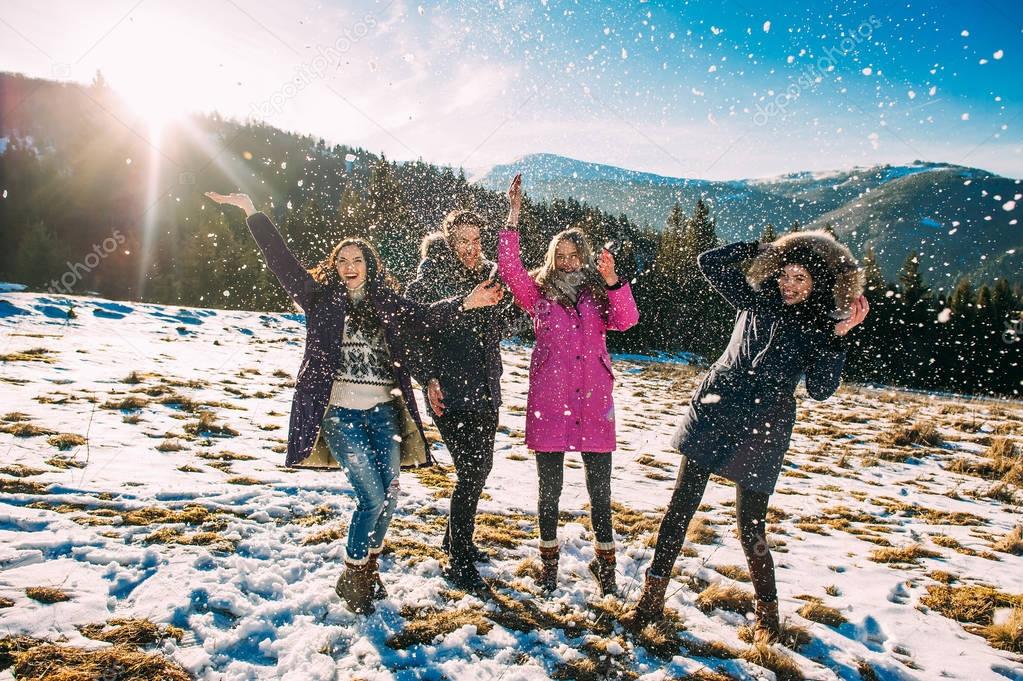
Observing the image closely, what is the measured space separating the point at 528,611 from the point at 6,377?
356 inches

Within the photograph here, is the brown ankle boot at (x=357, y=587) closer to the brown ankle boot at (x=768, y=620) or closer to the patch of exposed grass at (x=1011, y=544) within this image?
the brown ankle boot at (x=768, y=620)

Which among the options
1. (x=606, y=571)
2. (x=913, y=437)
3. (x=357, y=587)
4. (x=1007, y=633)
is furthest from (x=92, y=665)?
(x=913, y=437)

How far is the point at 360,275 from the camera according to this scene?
135 inches

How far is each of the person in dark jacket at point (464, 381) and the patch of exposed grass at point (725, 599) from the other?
1.60 metres

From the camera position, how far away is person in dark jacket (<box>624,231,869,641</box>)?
3021mm

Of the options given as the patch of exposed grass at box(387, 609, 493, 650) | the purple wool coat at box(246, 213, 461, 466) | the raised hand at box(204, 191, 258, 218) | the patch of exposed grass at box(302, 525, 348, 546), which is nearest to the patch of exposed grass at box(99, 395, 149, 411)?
the patch of exposed grass at box(302, 525, 348, 546)

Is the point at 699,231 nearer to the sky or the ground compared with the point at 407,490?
nearer to the sky

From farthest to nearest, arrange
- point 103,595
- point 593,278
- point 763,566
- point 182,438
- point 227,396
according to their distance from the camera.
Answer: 1. point 227,396
2. point 182,438
3. point 593,278
4. point 763,566
5. point 103,595

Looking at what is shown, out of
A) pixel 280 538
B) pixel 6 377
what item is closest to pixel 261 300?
pixel 6 377

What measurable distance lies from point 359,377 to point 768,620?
121 inches

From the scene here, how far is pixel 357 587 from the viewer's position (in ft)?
10.1

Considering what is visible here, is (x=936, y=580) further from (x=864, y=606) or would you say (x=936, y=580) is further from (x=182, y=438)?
(x=182, y=438)

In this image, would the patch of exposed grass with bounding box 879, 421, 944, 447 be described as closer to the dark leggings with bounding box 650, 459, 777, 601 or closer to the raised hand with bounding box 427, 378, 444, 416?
the dark leggings with bounding box 650, 459, 777, 601

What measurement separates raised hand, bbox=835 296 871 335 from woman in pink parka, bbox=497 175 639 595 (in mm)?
1258
